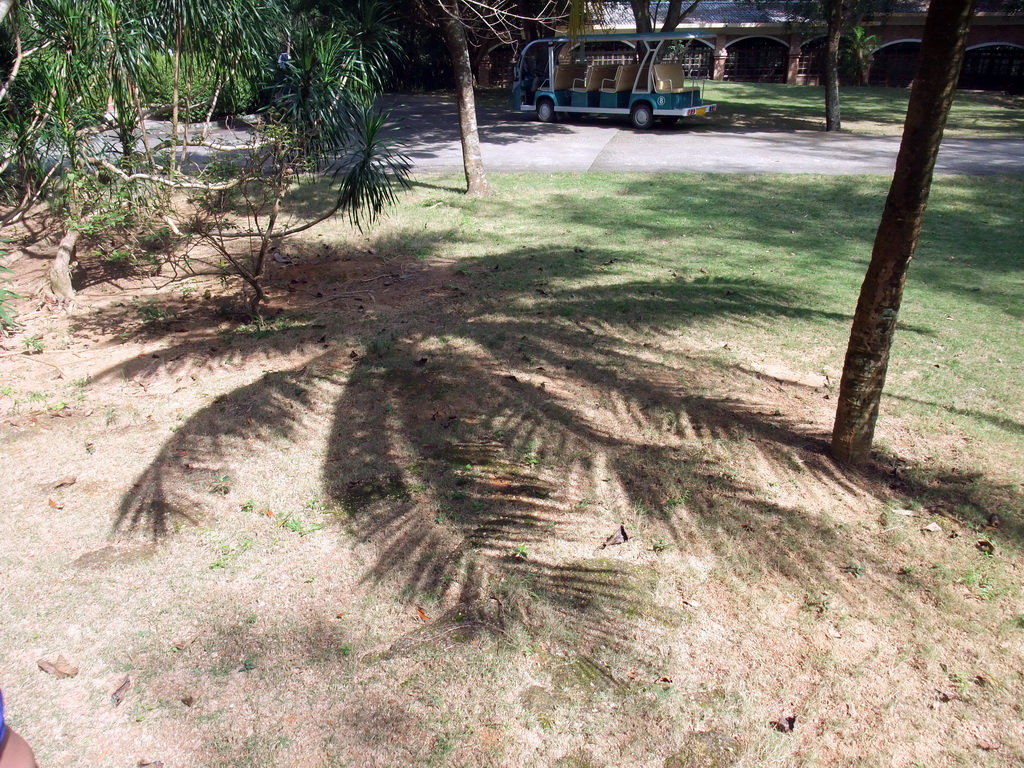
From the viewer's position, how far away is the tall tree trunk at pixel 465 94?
10.6 m

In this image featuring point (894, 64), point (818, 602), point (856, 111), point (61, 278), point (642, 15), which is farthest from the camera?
point (894, 64)

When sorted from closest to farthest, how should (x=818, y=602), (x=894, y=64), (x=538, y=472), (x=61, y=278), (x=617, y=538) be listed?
(x=818, y=602)
(x=617, y=538)
(x=538, y=472)
(x=61, y=278)
(x=894, y=64)

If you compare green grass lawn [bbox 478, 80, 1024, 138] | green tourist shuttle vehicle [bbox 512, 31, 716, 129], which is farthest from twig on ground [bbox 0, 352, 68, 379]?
green grass lawn [bbox 478, 80, 1024, 138]

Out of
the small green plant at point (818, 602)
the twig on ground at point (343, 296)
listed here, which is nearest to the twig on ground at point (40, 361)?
the twig on ground at point (343, 296)

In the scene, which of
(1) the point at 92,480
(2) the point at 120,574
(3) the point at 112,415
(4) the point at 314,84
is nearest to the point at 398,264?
(4) the point at 314,84

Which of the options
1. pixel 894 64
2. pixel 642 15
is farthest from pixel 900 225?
pixel 894 64

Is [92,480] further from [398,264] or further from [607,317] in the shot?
[398,264]

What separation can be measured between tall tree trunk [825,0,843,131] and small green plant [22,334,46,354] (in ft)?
→ 53.5

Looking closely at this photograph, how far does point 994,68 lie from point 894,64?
360 centimetres

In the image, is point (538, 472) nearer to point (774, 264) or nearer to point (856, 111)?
point (774, 264)

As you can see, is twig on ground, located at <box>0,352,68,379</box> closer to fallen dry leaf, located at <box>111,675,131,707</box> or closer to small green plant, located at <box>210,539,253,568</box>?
small green plant, located at <box>210,539,253,568</box>

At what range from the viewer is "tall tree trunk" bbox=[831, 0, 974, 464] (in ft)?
12.2

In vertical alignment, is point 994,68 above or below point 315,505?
above

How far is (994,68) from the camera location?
3145 centimetres
